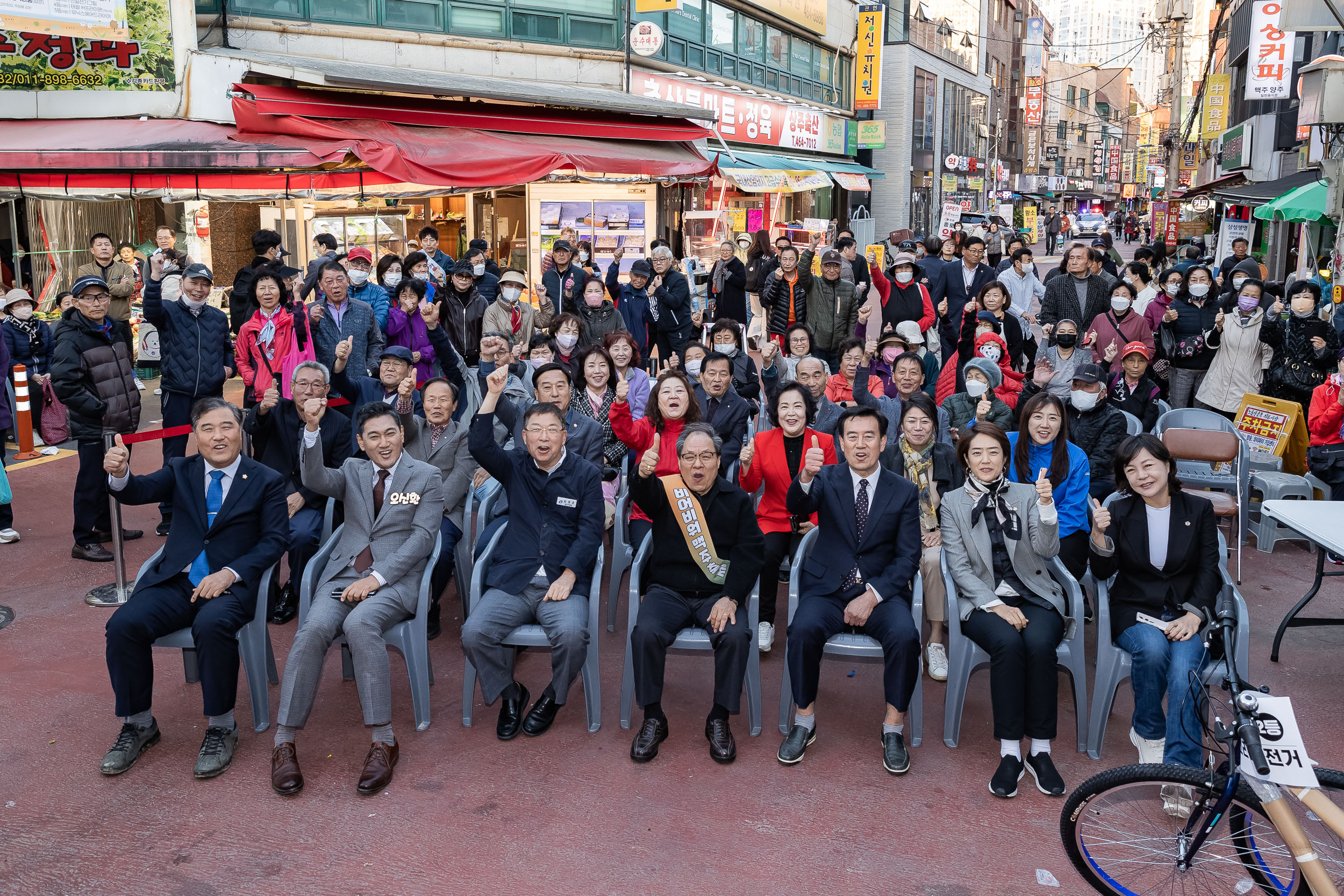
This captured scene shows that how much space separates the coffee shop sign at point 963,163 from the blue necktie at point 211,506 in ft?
130

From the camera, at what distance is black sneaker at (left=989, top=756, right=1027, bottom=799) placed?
442 cm

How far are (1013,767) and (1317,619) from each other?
2.49 meters

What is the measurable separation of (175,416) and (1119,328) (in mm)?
7868

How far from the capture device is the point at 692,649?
492 centimetres

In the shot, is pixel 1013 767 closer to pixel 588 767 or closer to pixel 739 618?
pixel 739 618

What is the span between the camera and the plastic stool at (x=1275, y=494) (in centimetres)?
706

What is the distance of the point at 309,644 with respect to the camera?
468cm

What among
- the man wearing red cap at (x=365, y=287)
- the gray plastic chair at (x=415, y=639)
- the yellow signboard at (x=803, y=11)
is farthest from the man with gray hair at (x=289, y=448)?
the yellow signboard at (x=803, y=11)

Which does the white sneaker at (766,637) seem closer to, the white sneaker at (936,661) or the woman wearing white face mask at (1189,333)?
the white sneaker at (936,661)

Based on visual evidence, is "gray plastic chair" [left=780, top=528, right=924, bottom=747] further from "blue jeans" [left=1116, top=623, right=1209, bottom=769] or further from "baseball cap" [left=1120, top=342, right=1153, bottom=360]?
"baseball cap" [left=1120, top=342, right=1153, bottom=360]

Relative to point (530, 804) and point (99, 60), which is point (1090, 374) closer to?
point (530, 804)

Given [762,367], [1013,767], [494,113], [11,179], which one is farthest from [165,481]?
[494,113]

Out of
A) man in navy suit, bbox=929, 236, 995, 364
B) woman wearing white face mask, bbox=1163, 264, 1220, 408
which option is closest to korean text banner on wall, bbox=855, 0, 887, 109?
man in navy suit, bbox=929, 236, 995, 364

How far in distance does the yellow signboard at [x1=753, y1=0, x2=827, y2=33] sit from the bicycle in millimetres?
23567
